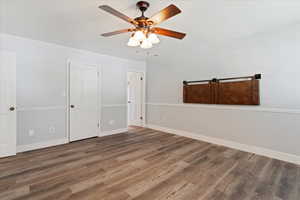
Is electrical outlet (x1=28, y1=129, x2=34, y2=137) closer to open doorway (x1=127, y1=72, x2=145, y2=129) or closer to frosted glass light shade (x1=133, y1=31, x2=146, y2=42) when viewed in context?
open doorway (x1=127, y1=72, x2=145, y2=129)

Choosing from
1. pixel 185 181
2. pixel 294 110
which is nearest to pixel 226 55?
pixel 294 110

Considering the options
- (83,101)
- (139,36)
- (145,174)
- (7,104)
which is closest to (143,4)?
(139,36)

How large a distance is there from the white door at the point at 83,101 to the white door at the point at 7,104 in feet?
3.45

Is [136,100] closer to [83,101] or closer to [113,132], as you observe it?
[113,132]

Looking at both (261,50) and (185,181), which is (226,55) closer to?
(261,50)

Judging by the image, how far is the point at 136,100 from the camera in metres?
5.57

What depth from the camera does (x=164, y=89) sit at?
478cm

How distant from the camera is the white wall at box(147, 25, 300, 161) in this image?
2.57m

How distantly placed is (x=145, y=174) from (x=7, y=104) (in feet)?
9.66

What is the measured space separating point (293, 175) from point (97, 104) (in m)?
4.25

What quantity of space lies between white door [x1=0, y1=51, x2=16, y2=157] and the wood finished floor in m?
0.29

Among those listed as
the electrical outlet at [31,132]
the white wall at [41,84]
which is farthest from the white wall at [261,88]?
the electrical outlet at [31,132]

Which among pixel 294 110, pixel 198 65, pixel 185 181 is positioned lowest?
pixel 185 181

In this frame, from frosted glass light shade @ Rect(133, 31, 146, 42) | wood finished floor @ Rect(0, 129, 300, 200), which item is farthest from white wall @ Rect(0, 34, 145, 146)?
frosted glass light shade @ Rect(133, 31, 146, 42)
